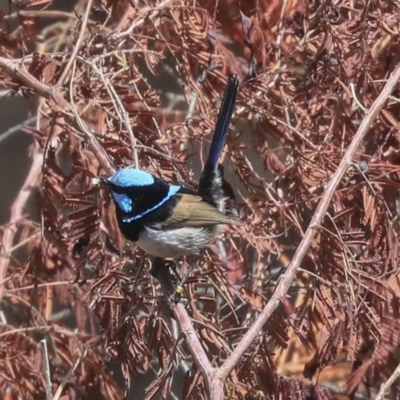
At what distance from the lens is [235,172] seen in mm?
2869

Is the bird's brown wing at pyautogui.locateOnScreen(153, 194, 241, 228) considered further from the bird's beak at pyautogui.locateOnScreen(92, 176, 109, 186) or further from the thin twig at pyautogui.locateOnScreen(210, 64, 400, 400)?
the thin twig at pyautogui.locateOnScreen(210, 64, 400, 400)

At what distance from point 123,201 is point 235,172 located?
1.76ft

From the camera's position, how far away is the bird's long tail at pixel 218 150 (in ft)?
8.34

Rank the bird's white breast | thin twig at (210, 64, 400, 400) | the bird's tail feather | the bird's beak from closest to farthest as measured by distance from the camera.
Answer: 1. thin twig at (210, 64, 400, 400)
2. the bird's beak
3. the bird's white breast
4. the bird's tail feather

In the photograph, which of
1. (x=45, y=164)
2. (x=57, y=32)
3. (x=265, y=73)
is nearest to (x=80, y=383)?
(x=45, y=164)

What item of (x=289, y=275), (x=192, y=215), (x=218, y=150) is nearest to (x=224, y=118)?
(x=218, y=150)

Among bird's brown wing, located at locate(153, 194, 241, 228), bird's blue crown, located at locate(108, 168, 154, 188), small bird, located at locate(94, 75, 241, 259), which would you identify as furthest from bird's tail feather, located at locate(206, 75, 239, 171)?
bird's blue crown, located at locate(108, 168, 154, 188)

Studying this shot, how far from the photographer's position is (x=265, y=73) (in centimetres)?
281

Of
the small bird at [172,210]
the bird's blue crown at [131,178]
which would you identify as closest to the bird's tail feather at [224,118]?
the small bird at [172,210]

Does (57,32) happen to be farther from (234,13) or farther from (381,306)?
(381,306)

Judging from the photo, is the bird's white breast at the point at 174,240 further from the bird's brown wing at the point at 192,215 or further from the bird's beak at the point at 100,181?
the bird's beak at the point at 100,181

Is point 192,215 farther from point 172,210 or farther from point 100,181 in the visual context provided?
point 100,181

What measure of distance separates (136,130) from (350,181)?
0.72 m

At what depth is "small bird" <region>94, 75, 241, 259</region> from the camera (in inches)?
96.2
